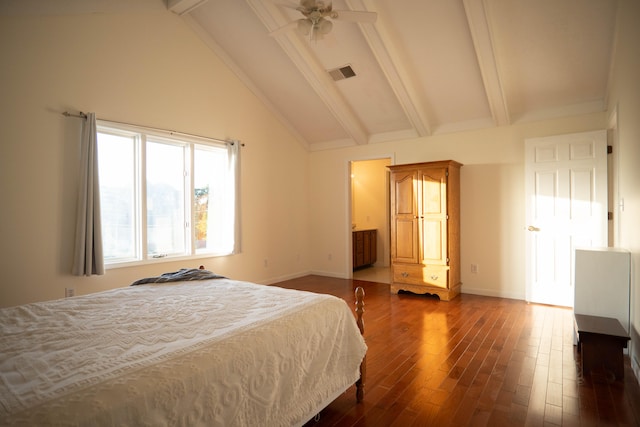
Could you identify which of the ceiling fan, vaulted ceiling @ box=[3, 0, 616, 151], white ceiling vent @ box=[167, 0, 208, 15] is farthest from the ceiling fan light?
white ceiling vent @ box=[167, 0, 208, 15]

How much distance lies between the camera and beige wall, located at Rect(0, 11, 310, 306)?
312cm

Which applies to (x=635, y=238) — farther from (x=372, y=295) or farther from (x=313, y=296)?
(x=372, y=295)

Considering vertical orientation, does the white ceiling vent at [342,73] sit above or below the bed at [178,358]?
above

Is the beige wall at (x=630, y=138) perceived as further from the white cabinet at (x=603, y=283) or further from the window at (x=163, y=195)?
the window at (x=163, y=195)

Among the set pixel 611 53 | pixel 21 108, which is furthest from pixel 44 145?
pixel 611 53

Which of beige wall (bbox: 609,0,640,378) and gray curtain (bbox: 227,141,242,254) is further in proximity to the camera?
gray curtain (bbox: 227,141,242,254)

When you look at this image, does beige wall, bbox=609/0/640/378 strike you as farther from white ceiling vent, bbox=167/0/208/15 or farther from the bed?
white ceiling vent, bbox=167/0/208/15

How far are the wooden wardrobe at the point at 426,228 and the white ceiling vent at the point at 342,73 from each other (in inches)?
57.2

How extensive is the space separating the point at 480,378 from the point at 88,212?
386 cm

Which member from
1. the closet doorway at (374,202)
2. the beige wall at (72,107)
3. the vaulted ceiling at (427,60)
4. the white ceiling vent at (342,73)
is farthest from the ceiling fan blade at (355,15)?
the closet doorway at (374,202)

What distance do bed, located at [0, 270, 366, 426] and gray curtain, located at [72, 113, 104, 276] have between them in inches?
58.1

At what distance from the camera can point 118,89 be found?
3.81 meters

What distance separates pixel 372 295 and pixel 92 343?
153 inches

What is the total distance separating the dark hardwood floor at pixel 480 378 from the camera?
198 cm
